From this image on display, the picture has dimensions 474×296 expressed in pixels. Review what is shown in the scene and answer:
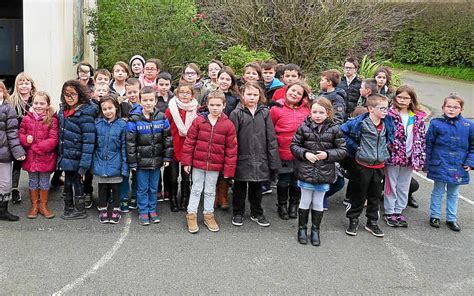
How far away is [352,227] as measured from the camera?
554 centimetres

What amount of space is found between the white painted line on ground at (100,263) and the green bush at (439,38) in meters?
19.7

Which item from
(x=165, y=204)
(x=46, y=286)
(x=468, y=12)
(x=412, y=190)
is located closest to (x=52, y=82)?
(x=165, y=204)

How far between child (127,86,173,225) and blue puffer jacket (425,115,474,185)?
311 centimetres

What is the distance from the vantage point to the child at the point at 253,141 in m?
5.49

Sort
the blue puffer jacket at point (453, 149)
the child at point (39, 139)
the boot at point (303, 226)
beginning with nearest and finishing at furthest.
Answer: the boot at point (303, 226) < the child at point (39, 139) < the blue puffer jacket at point (453, 149)

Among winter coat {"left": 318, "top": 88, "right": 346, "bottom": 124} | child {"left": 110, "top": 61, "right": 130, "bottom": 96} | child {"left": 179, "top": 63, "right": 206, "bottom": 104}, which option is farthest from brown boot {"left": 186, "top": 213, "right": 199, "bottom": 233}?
winter coat {"left": 318, "top": 88, "right": 346, "bottom": 124}

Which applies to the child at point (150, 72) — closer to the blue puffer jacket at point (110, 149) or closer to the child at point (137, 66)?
the child at point (137, 66)

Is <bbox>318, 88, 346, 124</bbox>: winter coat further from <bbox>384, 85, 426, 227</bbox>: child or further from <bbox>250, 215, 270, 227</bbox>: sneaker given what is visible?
<bbox>250, 215, 270, 227</bbox>: sneaker

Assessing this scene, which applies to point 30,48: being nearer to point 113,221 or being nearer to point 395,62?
point 113,221

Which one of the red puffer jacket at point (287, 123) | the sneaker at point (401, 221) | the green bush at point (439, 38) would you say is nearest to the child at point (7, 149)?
the red puffer jacket at point (287, 123)

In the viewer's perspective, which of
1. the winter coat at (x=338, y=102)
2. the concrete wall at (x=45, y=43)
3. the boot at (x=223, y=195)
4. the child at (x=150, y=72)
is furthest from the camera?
the concrete wall at (x=45, y=43)

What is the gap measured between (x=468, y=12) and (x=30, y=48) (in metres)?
18.7

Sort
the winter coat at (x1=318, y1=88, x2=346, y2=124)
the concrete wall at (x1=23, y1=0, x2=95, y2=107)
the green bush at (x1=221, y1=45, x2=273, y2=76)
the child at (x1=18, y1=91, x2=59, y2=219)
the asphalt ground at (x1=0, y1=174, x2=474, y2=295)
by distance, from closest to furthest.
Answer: the asphalt ground at (x1=0, y1=174, x2=474, y2=295) → the child at (x1=18, y1=91, x2=59, y2=219) → the winter coat at (x1=318, y1=88, x2=346, y2=124) → the concrete wall at (x1=23, y1=0, x2=95, y2=107) → the green bush at (x1=221, y1=45, x2=273, y2=76)

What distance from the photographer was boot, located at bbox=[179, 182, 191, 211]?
6.06 meters
